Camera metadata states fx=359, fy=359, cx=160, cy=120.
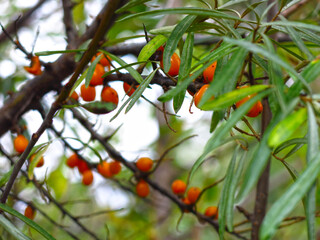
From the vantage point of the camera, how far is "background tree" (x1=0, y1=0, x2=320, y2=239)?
0.33 meters

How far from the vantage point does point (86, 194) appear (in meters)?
1.95

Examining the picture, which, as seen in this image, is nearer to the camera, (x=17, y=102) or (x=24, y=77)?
(x=17, y=102)

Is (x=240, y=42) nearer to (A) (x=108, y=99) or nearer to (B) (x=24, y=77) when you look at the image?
(A) (x=108, y=99)

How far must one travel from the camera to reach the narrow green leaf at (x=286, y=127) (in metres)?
0.30

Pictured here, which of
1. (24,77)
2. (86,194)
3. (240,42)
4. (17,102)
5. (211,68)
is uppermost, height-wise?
(86,194)

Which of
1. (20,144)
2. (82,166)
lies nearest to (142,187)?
(82,166)

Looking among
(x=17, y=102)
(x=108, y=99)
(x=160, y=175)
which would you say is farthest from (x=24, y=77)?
(x=160, y=175)

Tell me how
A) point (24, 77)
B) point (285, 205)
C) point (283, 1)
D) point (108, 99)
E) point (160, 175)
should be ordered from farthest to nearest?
point (160, 175) → point (24, 77) → point (108, 99) → point (283, 1) → point (285, 205)

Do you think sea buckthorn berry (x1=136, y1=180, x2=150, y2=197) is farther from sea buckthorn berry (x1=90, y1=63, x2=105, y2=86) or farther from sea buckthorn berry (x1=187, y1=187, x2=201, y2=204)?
sea buckthorn berry (x1=90, y1=63, x2=105, y2=86)

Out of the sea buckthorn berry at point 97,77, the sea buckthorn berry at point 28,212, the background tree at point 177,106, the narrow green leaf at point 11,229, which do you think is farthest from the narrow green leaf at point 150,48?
Answer: the sea buckthorn berry at point 28,212

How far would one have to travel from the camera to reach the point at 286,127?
0.30m

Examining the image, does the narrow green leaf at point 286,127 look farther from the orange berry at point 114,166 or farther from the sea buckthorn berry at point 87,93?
the orange berry at point 114,166

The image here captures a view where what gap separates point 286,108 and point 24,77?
0.98 meters

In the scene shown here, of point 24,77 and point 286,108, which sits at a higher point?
point 24,77
